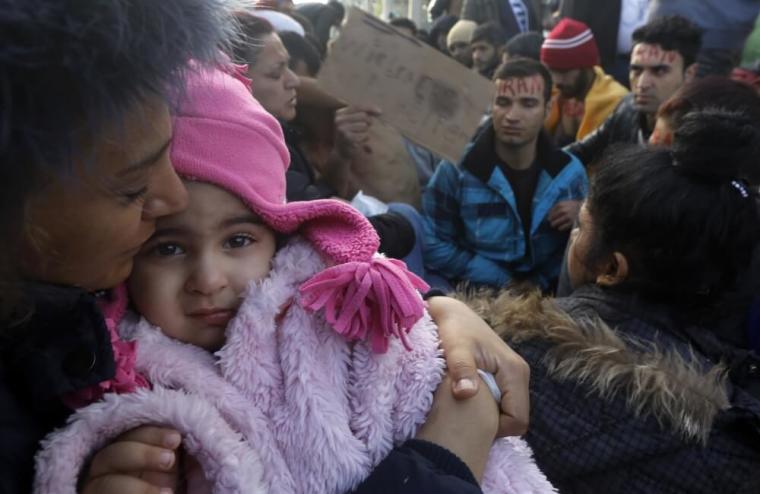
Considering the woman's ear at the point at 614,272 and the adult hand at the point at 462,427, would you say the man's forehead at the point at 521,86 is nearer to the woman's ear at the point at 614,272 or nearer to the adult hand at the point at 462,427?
the woman's ear at the point at 614,272

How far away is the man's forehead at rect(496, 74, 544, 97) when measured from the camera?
3916mm

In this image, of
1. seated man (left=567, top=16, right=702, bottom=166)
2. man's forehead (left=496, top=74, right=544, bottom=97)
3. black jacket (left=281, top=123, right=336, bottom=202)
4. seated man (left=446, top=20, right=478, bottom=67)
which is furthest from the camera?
seated man (left=446, top=20, right=478, bottom=67)

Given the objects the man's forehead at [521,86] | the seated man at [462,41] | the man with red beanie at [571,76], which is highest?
the man's forehead at [521,86]

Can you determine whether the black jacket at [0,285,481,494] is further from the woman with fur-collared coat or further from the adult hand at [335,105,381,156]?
the adult hand at [335,105,381,156]

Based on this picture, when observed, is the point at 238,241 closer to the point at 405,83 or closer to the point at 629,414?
the point at 629,414

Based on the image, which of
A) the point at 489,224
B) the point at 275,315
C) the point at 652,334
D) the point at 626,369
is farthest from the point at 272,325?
the point at 489,224

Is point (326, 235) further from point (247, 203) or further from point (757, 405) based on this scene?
point (757, 405)

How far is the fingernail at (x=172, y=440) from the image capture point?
0.98 meters

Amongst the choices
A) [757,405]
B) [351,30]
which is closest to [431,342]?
[757,405]

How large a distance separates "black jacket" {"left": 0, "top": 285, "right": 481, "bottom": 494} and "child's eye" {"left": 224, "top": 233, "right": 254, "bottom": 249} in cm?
29

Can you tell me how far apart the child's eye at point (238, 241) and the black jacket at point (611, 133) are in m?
3.51

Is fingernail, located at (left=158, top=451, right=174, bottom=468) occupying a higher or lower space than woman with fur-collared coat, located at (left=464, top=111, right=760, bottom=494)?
higher

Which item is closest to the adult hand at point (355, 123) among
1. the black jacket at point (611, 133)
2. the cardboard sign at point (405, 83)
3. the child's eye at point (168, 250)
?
the cardboard sign at point (405, 83)

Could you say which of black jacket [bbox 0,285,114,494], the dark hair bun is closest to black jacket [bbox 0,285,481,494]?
black jacket [bbox 0,285,114,494]
